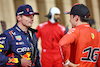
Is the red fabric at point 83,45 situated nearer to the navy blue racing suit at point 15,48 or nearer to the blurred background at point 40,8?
the navy blue racing suit at point 15,48

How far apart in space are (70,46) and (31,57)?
3.26 feet

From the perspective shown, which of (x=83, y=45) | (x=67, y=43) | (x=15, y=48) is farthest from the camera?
(x=15, y=48)

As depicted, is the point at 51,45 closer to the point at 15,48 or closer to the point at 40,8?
the point at 15,48

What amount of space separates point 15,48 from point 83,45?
1377 millimetres

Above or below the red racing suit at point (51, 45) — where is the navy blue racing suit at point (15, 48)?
above

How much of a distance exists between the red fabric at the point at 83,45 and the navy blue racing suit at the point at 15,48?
976mm

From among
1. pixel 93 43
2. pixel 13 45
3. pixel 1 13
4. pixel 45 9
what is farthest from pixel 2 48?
pixel 45 9

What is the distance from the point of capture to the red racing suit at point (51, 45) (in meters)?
8.12

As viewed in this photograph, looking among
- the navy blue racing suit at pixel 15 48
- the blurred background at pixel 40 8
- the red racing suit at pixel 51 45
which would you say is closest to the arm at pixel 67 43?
the navy blue racing suit at pixel 15 48

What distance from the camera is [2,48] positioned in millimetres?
4402

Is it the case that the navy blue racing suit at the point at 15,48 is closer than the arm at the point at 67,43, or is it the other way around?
the arm at the point at 67,43

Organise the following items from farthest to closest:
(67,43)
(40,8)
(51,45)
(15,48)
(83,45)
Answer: (40,8) < (51,45) < (15,48) < (83,45) < (67,43)

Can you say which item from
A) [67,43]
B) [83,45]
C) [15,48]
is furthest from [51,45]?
[67,43]

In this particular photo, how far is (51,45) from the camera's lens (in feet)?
27.3
